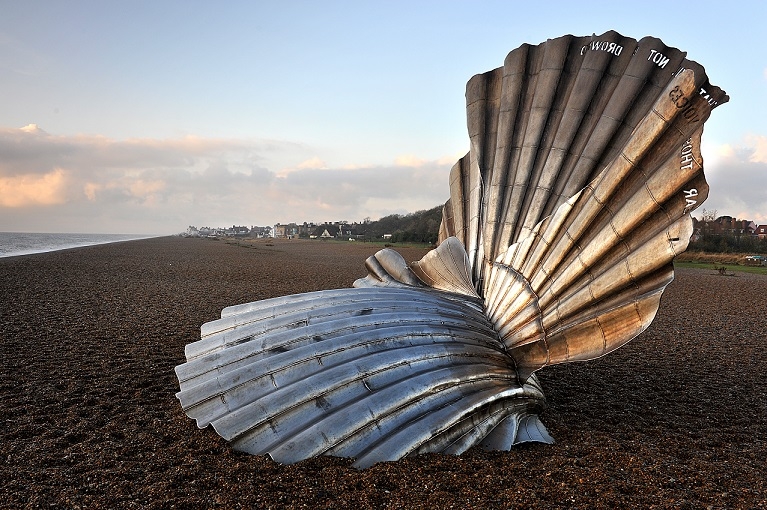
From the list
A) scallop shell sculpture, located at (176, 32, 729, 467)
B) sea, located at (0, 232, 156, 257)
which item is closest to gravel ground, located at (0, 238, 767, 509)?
scallop shell sculpture, located at (176, 32, 729, 467)

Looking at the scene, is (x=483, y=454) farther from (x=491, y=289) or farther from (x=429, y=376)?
(x=491, y=289)

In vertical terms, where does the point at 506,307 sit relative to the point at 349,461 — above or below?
above

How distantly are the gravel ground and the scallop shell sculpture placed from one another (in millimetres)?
285

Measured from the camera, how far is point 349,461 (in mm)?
3832

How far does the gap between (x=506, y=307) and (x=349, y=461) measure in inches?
79.4

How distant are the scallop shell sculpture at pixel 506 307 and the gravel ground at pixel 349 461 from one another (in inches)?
11.2

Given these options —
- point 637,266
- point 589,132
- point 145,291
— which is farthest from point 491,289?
point 145,291

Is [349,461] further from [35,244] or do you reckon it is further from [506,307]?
[35,244]

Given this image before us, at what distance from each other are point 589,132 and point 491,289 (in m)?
2.08

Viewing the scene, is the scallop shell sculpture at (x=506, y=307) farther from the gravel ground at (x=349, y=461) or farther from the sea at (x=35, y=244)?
the sea at (x=35, y=244)

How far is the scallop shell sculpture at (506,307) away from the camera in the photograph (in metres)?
3.88

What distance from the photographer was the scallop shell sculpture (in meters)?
3.88

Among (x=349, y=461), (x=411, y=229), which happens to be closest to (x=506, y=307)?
(x=349, y=461)

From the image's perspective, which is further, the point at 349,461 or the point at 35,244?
the point at 35,244
